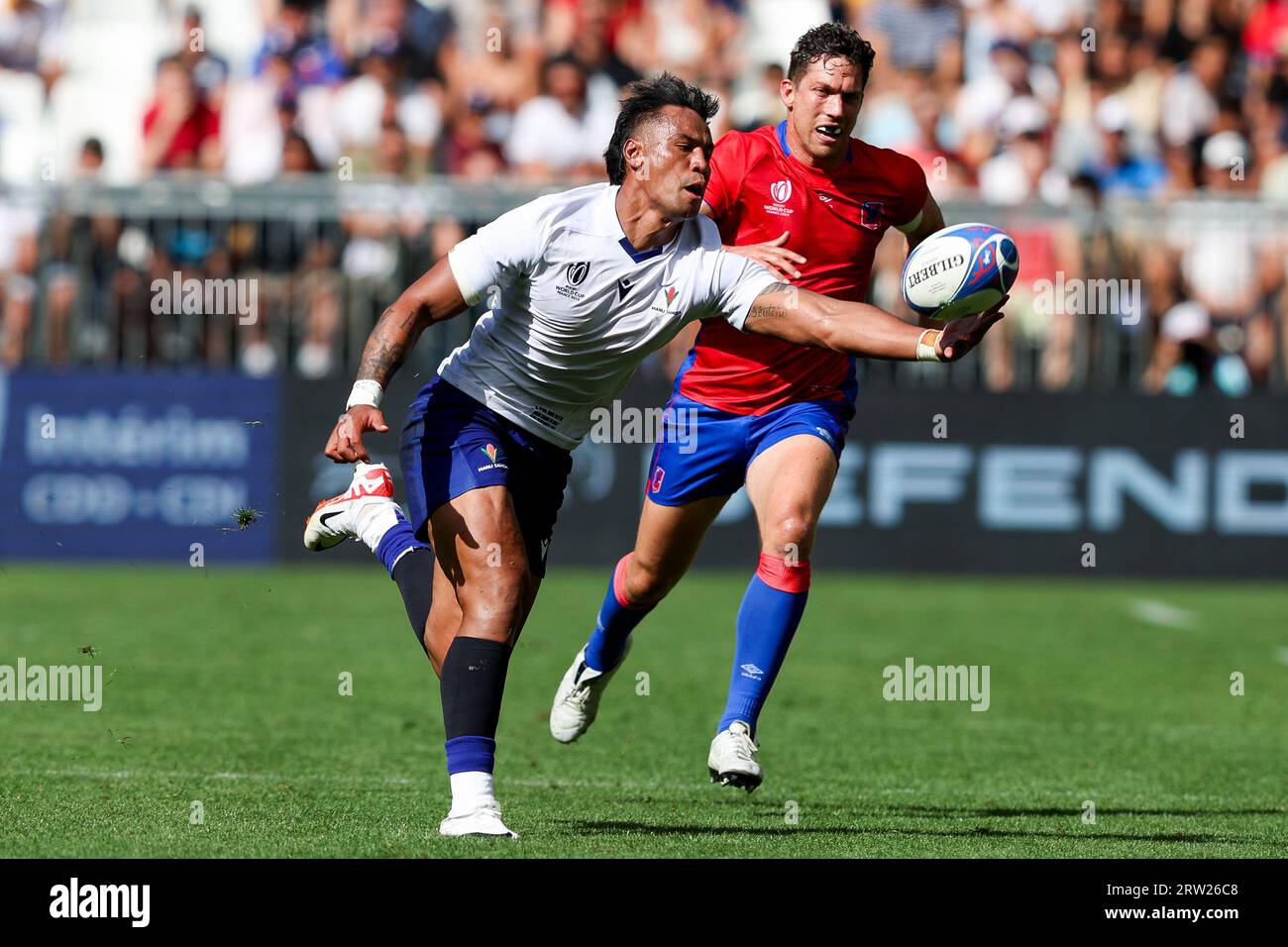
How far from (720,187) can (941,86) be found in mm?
11174

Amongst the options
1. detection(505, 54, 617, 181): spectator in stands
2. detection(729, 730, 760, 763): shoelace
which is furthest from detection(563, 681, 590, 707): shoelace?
detection(505, 54, 617, 181): spectator in stands

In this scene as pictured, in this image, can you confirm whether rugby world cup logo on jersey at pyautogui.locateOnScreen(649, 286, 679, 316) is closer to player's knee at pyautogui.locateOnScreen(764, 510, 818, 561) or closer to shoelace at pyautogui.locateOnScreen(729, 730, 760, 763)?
player's knee at pyautogui.locateOnScreen(764, 510, 818, 561)

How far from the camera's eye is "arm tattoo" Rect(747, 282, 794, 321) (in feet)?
23.6

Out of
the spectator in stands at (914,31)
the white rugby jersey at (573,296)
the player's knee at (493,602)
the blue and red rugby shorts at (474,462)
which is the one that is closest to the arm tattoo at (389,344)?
the white rugby jersey at (573,296)

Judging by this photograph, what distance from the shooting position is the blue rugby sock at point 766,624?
780cm

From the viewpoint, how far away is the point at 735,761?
23.9ft

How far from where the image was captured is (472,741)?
6.84 meters

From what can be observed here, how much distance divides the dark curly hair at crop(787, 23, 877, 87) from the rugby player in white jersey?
917mm

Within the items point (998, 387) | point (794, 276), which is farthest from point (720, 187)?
point (998, 387)

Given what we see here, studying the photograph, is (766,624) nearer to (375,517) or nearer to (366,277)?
(375,517)
